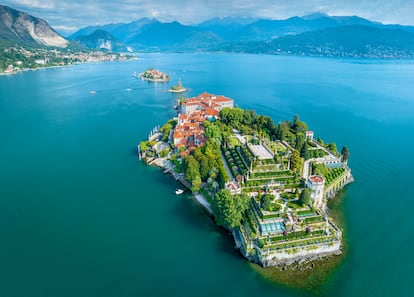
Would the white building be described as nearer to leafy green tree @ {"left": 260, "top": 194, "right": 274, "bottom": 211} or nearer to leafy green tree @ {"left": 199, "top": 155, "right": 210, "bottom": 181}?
leafy green tree @ {"left": 260, "top": 194, "right": 274, "bottom": 211}

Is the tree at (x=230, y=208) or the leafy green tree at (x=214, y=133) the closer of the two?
the tree at (x=230, y=208)

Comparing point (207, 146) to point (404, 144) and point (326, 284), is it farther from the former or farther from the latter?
point (404, 144)

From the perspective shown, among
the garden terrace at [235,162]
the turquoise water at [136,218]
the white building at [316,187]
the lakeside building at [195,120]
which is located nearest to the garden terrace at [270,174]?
the garden terrace at [235,162]

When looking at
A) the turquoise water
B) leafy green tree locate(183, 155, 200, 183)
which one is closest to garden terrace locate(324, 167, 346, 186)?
the turquoise water

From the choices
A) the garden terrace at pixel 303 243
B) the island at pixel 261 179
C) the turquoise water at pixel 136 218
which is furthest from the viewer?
the island at pixel 261 179

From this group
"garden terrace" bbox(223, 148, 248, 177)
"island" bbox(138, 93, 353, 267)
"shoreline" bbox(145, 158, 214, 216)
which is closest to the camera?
"island" bbox(138, 93, 353, 267)

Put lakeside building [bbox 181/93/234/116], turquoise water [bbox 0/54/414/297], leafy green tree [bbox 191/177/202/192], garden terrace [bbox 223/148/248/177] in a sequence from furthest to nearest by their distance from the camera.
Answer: lakeside building [bbox 181/93/234/116], garden terrace [bbox 223/148/248/177], leafy green tree [bbox 191/177/202/192], turquoise water [bbox 0/54/414/297]

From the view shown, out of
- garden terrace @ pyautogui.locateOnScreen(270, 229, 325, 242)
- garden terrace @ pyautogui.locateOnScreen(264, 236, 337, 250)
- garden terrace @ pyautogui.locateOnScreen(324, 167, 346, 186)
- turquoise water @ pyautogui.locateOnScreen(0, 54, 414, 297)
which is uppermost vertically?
garden terrace @ pyautogui.locateOnScreen(324, 167, 346, 186)

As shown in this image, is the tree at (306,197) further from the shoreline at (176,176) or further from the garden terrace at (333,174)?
the shoreline at (176,176)
